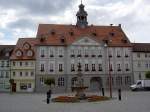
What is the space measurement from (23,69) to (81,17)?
19.1m

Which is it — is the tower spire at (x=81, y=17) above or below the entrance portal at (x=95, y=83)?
above

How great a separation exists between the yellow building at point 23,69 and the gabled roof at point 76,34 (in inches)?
216

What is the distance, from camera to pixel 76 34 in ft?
288

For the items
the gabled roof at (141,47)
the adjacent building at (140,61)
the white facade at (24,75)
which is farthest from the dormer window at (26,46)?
the gabled roof at (141,47)

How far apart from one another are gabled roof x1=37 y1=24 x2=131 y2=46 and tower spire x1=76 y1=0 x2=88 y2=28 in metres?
1.01

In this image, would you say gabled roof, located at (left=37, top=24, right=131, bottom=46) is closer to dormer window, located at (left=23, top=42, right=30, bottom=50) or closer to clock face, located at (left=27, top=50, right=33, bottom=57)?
clock face, located at (left=27, top=50, right=33, bottom=57)

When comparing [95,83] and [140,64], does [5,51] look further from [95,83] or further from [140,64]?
[140,64]

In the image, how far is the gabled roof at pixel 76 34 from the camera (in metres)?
85.7

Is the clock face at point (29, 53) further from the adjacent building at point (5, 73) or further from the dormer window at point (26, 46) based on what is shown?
the adjacent building at point (5, 73)

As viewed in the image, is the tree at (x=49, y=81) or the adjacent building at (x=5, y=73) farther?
the adjacent building at (x=5, y=73)

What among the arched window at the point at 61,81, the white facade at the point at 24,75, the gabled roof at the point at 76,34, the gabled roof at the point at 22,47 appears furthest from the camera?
the gabled roof at the point at 22,47

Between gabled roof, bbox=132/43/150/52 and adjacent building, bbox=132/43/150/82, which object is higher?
gabled roof, bbox=132/43/150/52

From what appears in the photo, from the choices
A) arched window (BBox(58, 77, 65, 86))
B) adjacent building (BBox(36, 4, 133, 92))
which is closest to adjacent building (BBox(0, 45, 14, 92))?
adjacent building (BBox(36, 4, 133, 92))

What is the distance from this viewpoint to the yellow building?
283ft
